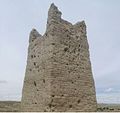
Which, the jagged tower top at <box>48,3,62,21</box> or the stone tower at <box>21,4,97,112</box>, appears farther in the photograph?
the jagged tower top at <box>48,3,62,21</box>

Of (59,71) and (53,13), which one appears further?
(53,13)

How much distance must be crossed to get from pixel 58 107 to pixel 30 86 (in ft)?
8.20

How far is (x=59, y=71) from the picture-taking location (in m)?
11.6

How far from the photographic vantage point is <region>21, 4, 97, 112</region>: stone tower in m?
11.3

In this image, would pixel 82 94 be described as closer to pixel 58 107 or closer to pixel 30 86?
pixel 58 107

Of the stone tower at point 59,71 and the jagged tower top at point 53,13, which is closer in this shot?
the stone tower at point 59,71

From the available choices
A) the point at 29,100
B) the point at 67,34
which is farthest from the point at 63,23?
the point at 29,100

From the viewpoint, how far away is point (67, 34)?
12.7 m

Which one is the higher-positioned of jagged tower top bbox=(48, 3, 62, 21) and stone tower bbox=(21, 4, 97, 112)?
jagged tower top bbox=(48, 3, 62, 21)

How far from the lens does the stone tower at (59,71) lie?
1134 centimetres

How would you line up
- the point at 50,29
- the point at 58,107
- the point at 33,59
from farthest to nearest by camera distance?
the point at 33,59
the point at 50,29
the point at 58,107

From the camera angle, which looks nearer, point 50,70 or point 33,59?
point 50,70

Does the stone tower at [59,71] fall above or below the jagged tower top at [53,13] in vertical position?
below

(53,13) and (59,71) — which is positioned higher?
(53,13)
